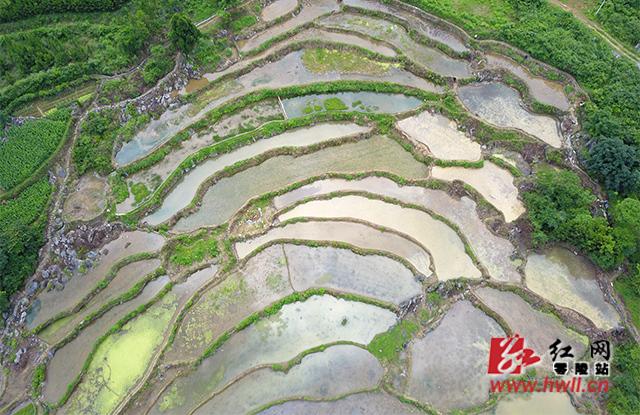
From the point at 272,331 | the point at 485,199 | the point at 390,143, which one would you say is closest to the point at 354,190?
the point at 390,143

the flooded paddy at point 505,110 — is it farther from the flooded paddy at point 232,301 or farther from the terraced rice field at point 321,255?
the flooded paddy at point 232,301

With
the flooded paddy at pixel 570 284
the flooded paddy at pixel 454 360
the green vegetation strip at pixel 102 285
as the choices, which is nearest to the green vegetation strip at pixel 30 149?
the green vegetation strip at pixel 102 285

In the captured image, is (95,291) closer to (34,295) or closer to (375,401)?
(34,295)

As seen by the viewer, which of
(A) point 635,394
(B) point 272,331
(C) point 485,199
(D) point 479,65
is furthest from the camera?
(D) point 479,65

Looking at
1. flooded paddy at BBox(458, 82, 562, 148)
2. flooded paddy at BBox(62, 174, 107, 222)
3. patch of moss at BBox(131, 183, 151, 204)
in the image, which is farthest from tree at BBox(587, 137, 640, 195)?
flooded paddy at BBox(62, 174, 107, 222)

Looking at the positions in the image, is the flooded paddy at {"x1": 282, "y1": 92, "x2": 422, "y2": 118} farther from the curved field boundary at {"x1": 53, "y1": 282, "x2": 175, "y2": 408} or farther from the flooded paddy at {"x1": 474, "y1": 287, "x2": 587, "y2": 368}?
the curved field boundary at {"x1": 53, "y1": 282, "x2": 175, "y2": 408}

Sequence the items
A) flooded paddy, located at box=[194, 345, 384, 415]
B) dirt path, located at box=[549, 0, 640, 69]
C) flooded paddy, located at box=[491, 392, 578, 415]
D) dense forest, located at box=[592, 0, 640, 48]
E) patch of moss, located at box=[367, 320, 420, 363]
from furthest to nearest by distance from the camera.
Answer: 1. dense forest, located at box=[592, 0, 640, 48]
2. dirt path, located at box=[549, 0, 640, 69]
3. patch of moss, located at box=[367, 320, 420, 363]
4. flooded paddy, located at box=[194, 345, 384, 415]
5. flooded paddy, located at box=[491, 392, 578, 415]
